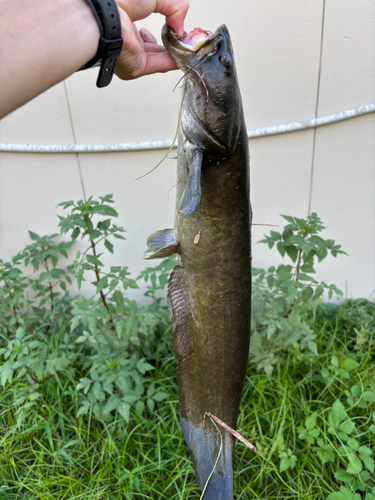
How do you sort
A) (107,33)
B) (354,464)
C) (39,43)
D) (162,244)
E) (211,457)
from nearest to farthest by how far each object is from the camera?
1. (39,43)
2. (107,33)
3. (162,244)
4. (211,457)
5. (354,464)

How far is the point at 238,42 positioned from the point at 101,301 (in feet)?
5.83

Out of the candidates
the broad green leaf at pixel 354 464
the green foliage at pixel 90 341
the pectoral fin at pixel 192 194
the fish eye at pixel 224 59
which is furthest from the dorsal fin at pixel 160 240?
the broad green leaf at pixel 354 464

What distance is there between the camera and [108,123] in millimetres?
2459

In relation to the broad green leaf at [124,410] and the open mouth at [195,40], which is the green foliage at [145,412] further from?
the open mouth at [195,40]

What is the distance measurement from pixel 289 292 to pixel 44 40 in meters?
1.42

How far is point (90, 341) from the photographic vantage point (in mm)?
2018

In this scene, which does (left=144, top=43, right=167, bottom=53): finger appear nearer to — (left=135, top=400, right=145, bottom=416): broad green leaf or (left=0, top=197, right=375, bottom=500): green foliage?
(left=0, top=197, right=375, bottom=500): green foliage

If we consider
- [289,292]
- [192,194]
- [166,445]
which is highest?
[192,194]

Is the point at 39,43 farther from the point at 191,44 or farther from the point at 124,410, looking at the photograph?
the point at 124,410

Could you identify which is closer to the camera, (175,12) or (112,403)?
(175,12)

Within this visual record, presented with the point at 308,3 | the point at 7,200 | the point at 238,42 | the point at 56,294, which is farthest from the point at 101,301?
the point at 308,3

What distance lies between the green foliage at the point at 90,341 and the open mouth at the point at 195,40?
938mm

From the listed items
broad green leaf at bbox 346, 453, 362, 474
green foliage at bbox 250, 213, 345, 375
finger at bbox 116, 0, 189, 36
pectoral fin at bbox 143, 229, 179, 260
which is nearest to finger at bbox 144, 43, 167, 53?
finger at bbox 116, 0, 189, 36

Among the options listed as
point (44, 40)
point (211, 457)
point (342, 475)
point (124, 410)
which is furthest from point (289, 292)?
point (44, 40)
